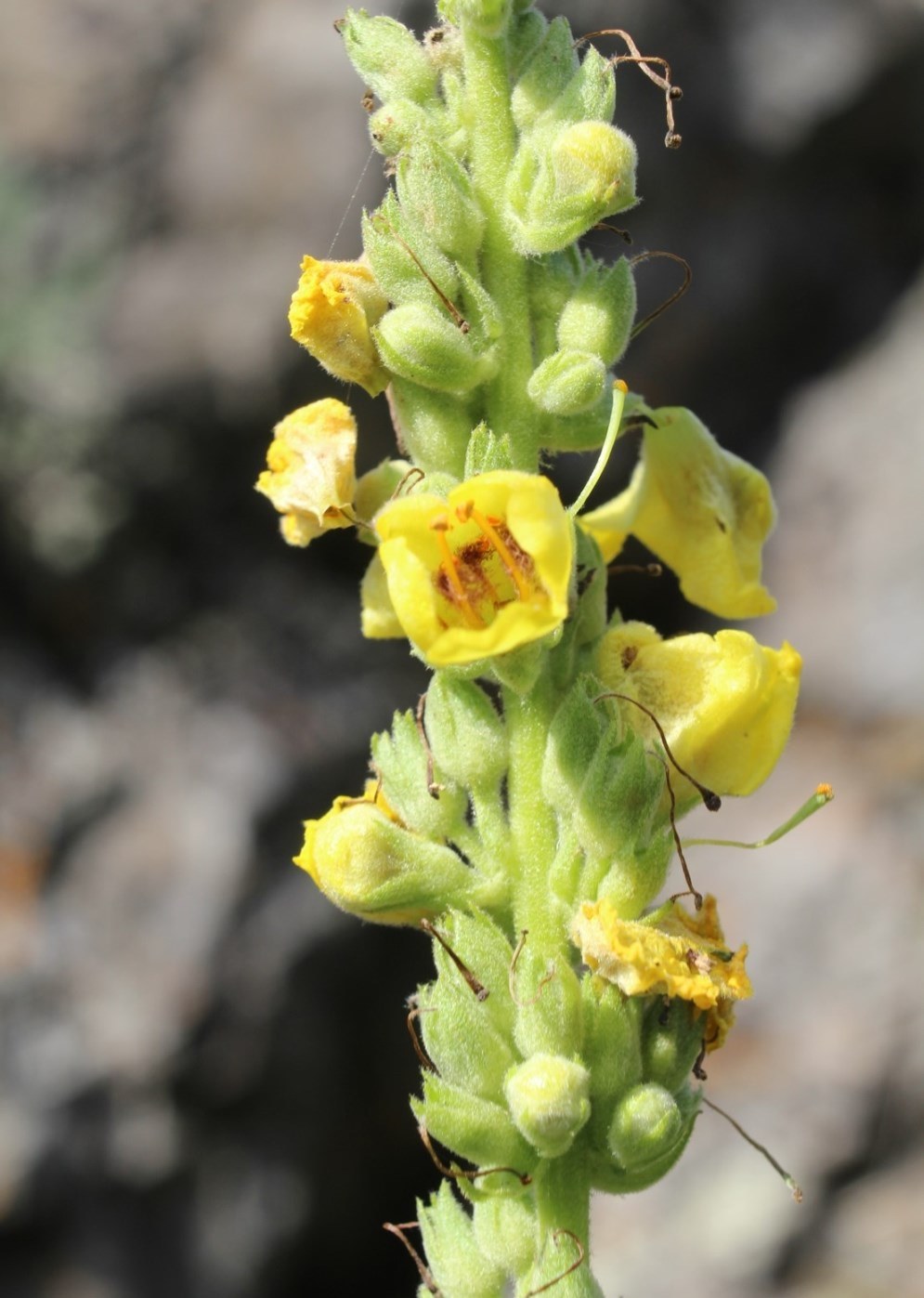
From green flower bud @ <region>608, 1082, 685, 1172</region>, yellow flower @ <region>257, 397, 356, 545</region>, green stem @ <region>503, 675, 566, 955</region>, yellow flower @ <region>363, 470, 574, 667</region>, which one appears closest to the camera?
yellow flower @ <region>363, 470, 574, 667</region>

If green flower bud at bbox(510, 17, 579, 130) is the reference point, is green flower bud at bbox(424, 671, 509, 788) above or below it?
below

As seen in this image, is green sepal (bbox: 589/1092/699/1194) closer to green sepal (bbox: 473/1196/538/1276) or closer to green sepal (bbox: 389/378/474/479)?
green sepal (bbox: 473/1196/538/1276)

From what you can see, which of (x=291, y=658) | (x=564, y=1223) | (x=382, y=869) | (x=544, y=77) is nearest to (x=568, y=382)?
(x=544, y=77)

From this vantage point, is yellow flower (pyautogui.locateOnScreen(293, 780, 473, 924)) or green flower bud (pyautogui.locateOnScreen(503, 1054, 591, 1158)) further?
yellow flower (pyautogui.locateOnScreen(293, 780, 473, 924))


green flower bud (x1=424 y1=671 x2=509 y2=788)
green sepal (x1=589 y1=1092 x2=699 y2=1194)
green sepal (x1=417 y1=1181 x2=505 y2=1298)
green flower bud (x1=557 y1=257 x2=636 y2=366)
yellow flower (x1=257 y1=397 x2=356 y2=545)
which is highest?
green flower bud (x1=557 y1=257 x2=636 y2=366)

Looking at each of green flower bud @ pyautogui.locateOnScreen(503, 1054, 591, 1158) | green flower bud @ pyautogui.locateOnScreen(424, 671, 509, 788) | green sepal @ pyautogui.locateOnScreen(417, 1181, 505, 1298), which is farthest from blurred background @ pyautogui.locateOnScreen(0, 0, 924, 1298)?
green flower bud @ pyautogui.locateOnScreen(503, 1054, 591, 1158)

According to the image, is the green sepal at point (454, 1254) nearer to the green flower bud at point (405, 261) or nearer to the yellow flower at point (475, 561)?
the yellow flower at point (475, 561)
